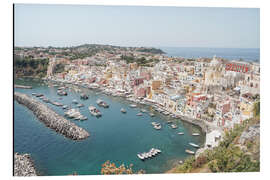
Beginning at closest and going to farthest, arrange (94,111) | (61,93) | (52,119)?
(52,119)
(94,111)
(61,93)

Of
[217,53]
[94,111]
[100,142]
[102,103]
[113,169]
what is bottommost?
[113,169]

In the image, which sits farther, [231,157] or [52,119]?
[52,119]

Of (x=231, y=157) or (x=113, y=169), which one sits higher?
(x=231, y=157)

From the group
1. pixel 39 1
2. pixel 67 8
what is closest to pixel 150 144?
pixel 67 8

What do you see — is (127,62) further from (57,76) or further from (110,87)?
(57,76)

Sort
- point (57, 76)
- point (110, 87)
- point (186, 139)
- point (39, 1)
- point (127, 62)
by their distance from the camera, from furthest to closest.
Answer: point (110, 87) < point (57, 76) < point (127, 62) < point (186, 139) < point (39, 1)

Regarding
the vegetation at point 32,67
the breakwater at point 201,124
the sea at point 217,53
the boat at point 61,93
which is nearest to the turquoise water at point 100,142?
the breakwater at point 201,124

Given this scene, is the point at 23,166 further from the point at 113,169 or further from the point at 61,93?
the point at 61,93

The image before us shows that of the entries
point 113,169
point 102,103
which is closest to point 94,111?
point 102,103
